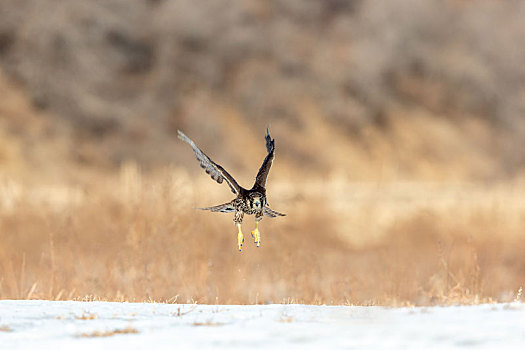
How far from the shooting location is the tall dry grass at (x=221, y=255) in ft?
35.1

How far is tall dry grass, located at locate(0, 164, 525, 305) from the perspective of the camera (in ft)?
35.1

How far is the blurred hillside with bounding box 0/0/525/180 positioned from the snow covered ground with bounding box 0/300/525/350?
2547 cm

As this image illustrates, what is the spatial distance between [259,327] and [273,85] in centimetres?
3187

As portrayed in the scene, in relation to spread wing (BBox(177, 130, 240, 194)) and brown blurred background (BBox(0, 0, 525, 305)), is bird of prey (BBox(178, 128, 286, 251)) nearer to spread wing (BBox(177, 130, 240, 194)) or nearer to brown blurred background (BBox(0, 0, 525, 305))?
spread wing (BBox(177, 130, 240, 194))

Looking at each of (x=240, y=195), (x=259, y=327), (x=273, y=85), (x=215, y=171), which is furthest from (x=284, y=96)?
(x=259, y=327)

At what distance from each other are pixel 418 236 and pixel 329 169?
662 inches

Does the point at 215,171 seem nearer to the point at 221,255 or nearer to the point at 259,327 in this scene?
the point at 259,327

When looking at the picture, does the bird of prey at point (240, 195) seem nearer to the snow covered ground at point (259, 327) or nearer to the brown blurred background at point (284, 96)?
the snow covered ground at point (259, 327)

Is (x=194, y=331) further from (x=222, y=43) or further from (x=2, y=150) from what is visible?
(x=222, y=43)

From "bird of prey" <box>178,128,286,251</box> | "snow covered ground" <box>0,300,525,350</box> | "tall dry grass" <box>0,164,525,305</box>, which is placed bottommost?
"snow covered ground" <box>0,300,525,350</box>

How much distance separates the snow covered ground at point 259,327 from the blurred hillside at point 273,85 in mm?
25468

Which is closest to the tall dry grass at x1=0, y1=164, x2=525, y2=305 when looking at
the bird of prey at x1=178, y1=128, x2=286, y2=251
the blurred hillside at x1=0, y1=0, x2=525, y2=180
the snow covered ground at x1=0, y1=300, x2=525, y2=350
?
the snow covered ground at x1=0, y1=300, x2=525, y2=350

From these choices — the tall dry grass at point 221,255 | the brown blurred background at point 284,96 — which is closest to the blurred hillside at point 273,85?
the brown blurred background at point 284,96

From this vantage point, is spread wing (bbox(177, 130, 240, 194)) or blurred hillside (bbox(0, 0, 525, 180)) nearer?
spread wing (bbox(177, 130, 240, 194))
